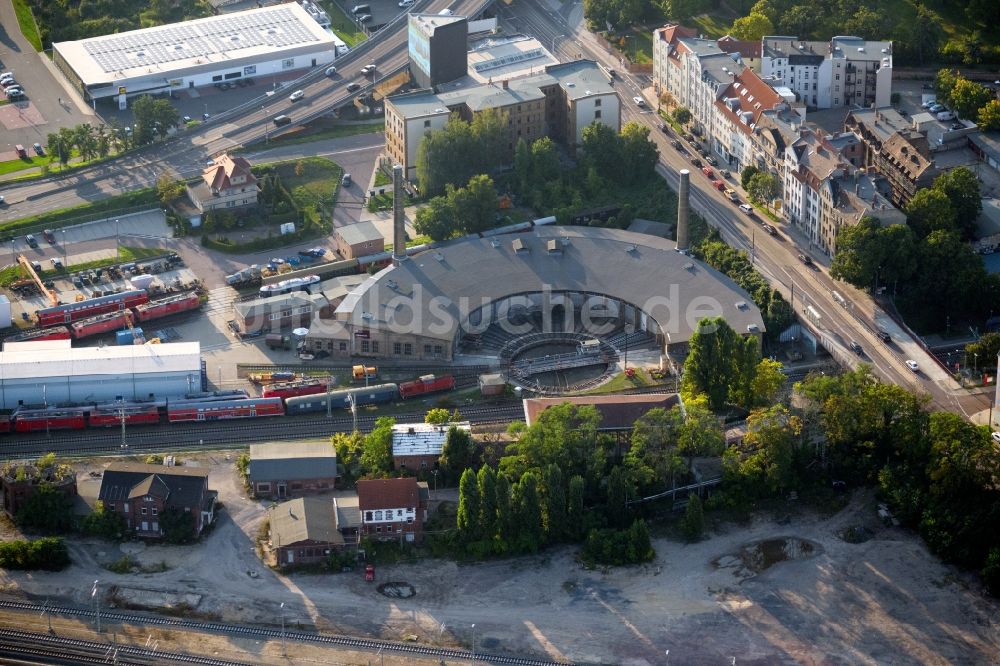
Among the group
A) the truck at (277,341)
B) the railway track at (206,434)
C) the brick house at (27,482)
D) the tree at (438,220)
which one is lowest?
the railway track at (206,434)

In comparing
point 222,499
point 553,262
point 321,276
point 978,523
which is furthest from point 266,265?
point 978,523

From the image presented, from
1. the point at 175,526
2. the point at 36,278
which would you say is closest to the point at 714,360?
the point at 175,526

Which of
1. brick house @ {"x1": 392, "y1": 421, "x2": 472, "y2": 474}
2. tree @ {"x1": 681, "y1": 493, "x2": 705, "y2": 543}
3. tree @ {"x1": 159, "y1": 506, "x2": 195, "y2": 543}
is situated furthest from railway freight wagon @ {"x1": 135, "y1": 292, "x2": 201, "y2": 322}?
tree @ {"x1": 681, "y1": 493, "x2": 705, "y2": 543}

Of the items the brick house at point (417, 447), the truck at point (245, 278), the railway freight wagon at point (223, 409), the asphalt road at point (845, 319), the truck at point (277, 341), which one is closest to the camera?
the brick house at point (417, 447)

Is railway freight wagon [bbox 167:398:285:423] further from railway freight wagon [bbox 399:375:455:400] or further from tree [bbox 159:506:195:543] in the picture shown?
tree [bbox 159:506:195:543]

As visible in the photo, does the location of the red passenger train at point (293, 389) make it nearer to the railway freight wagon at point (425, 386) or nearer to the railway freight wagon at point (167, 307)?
the railway freight wagon at point (425, 386)

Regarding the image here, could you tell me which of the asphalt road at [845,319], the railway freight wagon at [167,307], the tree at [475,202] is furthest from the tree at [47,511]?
the asphalt road at [845,319]

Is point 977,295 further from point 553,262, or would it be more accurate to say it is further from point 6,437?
point 6,437
